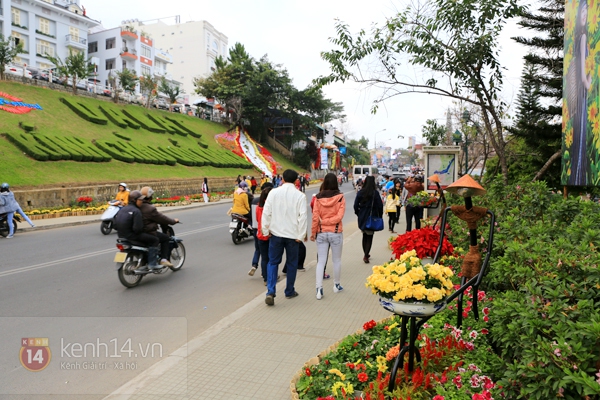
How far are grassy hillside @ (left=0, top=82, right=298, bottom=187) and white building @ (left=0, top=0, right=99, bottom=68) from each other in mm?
→ 15216

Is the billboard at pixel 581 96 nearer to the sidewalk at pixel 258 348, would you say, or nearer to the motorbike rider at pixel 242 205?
the sidewalk at pixel 258 348

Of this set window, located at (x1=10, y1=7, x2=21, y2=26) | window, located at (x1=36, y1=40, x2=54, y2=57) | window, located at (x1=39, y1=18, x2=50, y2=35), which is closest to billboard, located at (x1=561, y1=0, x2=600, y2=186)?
window, located at (x1=10, y1=7, x2=21, y2=26)

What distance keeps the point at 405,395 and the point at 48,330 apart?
4192 mm

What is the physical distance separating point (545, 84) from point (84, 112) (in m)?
29.2

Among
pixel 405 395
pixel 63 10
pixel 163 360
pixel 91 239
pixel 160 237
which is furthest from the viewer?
pixel 63 10

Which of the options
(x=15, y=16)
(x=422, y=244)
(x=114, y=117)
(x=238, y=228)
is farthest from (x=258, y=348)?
(x=15, y=16)

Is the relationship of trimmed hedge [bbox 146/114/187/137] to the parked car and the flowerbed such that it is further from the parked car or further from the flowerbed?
the flowerbed

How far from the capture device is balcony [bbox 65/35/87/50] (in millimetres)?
52594

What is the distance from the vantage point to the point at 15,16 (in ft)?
153

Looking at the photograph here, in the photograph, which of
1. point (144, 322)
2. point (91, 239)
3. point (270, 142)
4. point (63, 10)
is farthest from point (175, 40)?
point (144, 322)

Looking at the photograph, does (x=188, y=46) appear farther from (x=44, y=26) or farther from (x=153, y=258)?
(x=153, y=258)

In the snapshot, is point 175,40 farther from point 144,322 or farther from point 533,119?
point 144,322

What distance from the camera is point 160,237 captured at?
25.6 feet

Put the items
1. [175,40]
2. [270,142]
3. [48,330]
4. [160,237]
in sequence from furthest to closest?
[175,40]
[270,142]
[160,237]
[48,330]
